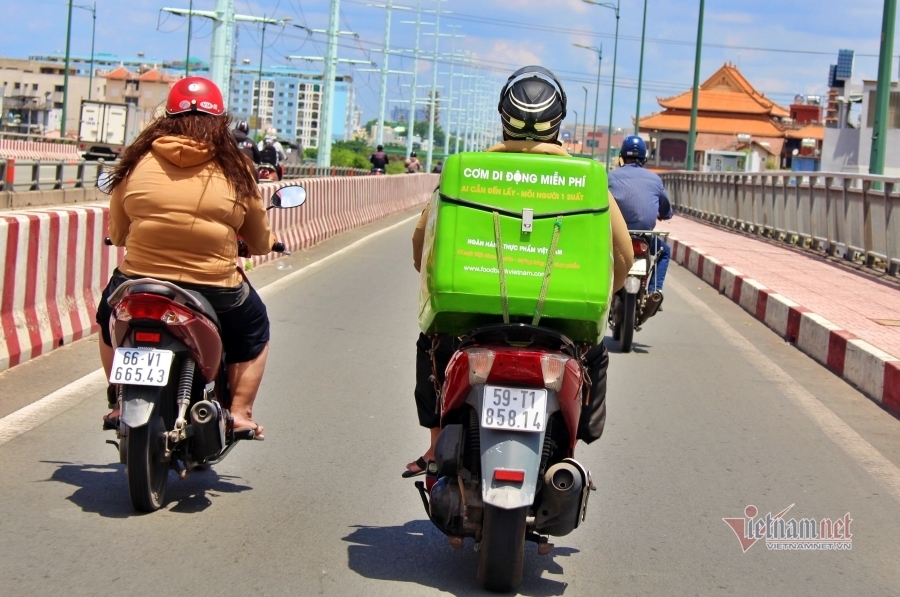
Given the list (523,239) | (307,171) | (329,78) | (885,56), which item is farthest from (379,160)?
(523,239)

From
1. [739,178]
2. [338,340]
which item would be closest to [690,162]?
[739,178]

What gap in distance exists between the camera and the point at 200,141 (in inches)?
196

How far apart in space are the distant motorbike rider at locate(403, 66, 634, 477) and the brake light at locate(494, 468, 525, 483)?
598 mm

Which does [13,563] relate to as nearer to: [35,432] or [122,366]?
[122,366]

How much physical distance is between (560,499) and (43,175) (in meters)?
28.8

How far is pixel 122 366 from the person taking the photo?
4656 mm

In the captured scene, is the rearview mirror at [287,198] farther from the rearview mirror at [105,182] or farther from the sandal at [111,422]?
the sandal at [111,422]

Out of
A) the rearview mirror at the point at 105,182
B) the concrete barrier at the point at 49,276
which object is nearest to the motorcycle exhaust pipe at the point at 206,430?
the rearview mirror at the point at 105,182

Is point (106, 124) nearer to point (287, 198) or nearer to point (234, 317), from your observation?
point (287, 198)

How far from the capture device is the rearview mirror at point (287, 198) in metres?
5.34

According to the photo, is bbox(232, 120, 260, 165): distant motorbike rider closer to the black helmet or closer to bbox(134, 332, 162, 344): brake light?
bbox(134, 332, 162, 344): brake light

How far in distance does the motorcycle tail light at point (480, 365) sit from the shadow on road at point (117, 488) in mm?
1720

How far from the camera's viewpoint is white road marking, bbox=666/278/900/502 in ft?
21.3

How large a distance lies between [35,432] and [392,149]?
161902 millimetres
